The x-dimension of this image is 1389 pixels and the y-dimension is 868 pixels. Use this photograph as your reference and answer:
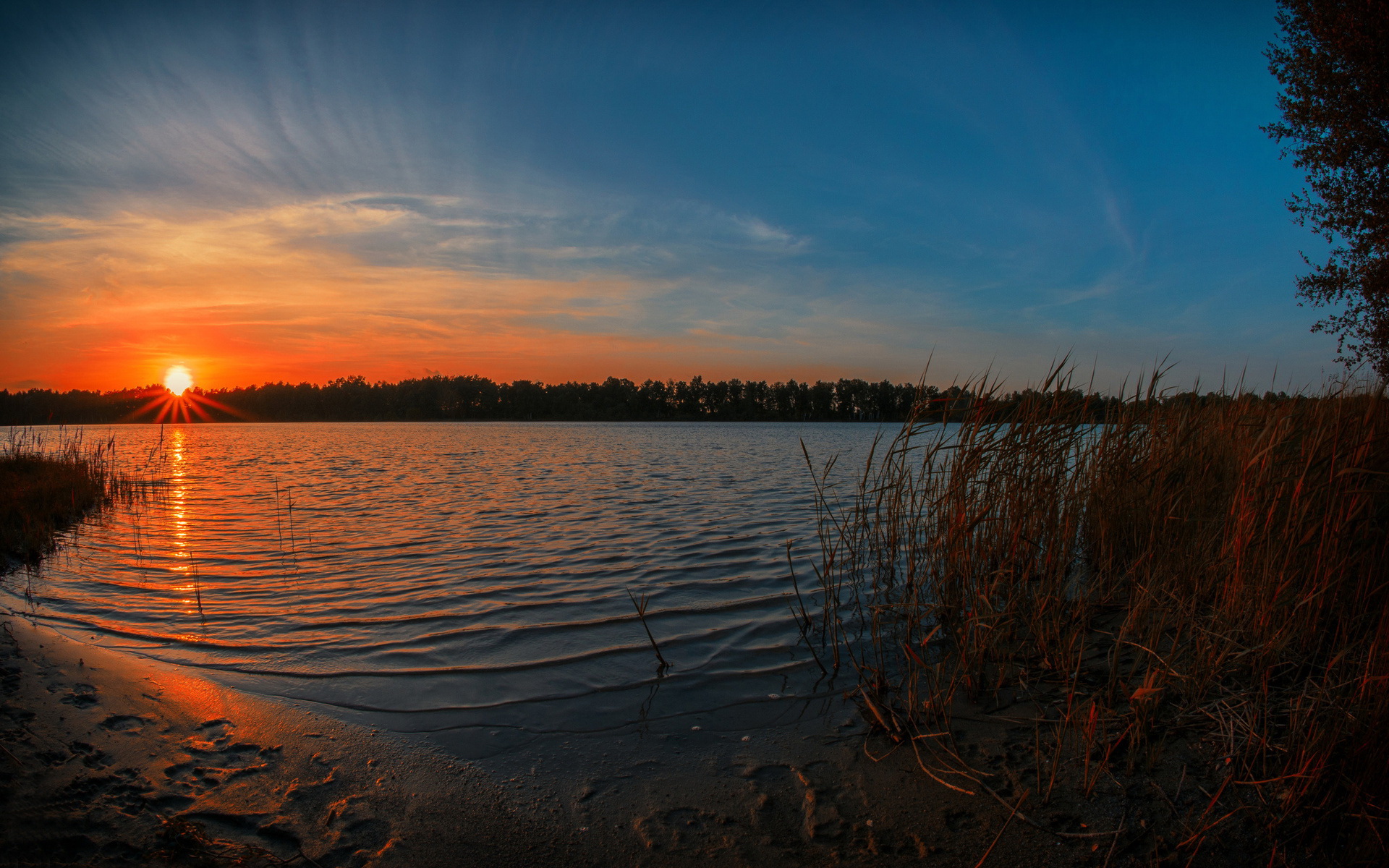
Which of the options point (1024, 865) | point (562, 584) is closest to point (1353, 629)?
point (1024, 865)

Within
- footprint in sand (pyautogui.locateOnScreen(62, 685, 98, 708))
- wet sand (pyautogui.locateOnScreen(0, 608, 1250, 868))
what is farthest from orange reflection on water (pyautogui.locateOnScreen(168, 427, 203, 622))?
wet sand (pyautogui.locateOnScreen(0, 608, 1250, 868))

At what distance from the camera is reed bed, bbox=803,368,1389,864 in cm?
277

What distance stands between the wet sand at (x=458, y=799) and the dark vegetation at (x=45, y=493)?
778 centimetres

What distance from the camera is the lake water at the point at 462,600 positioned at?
15.3ft

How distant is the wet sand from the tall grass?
A: 7841 millimetres

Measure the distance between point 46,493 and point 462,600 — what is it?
11.7m

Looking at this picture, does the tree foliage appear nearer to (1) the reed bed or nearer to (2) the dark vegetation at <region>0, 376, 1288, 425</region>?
(2) the dark vegetation at <region>0, 376, 1288, 425</region>

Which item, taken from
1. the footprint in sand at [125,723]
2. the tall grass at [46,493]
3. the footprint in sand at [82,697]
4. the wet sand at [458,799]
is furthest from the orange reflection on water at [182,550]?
Answer: the wet sand at [458,799]

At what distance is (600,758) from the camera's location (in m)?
3.73

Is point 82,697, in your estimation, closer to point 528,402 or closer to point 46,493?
point 46,493

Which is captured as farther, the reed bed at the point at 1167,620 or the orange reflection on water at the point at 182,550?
the orange reflection on water at the point at 182,550

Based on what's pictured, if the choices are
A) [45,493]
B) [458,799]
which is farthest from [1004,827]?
[45,493]

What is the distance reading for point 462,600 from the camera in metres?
7.02

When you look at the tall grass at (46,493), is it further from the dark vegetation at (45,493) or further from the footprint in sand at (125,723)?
the footprint in sand at (125,723)
